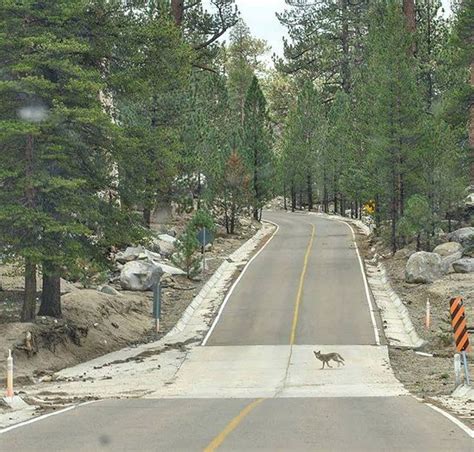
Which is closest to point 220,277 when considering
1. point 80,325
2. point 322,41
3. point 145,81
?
point 80,325

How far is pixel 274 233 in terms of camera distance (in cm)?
7119

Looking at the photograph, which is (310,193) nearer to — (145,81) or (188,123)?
(188,123)

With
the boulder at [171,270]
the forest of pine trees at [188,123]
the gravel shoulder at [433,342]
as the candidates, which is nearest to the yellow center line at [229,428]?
the gravel shoulder at [433,342]

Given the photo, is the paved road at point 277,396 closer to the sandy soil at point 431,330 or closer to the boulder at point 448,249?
the sandy soil at point 431,330

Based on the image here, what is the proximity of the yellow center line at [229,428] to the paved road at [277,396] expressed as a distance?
0.02m

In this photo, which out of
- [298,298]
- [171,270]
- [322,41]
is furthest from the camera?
[322,41]

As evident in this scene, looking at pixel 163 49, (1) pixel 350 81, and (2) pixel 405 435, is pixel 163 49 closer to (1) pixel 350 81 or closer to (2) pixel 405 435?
(2) pixel 405 435

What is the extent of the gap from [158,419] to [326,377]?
10200mm

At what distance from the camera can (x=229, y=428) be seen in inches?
546

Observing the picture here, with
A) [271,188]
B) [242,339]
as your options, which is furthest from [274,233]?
[242,339]

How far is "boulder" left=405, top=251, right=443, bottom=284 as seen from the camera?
1720 inches

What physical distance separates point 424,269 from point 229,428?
31301mm

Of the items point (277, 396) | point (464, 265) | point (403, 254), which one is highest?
point (464, 265)

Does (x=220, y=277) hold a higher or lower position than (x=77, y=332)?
lower
